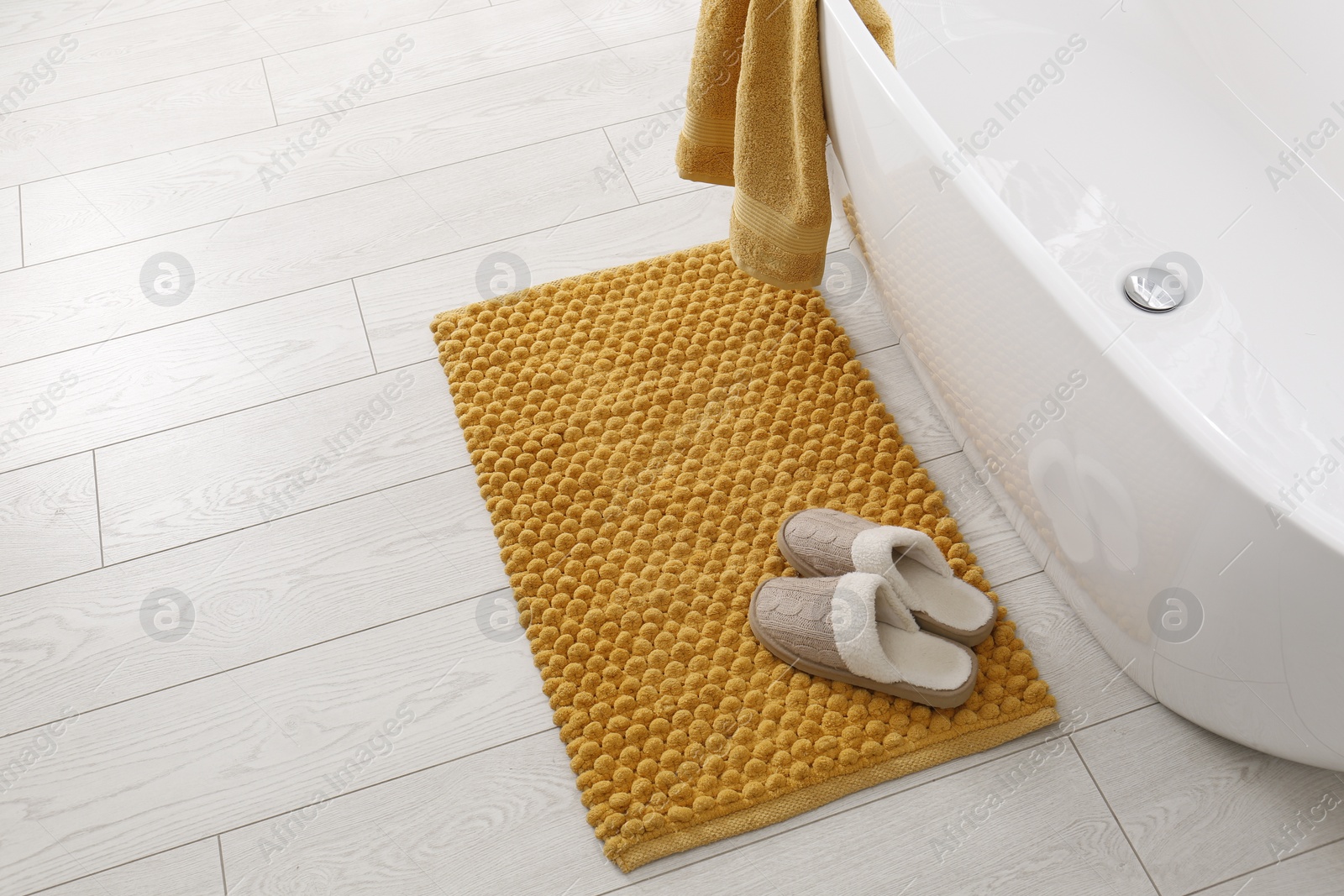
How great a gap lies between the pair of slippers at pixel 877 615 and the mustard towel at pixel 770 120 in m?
0.35

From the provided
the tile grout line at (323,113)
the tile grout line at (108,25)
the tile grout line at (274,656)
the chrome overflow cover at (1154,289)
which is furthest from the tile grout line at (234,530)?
the tile grout line at (108,25)

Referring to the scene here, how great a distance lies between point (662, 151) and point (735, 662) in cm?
94

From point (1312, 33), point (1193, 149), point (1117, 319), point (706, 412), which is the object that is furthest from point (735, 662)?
point (1312, 33)

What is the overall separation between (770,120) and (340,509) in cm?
77

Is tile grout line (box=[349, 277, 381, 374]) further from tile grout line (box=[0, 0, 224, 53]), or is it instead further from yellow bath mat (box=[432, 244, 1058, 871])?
tile grout line (box=[0, 0, 224, 53])

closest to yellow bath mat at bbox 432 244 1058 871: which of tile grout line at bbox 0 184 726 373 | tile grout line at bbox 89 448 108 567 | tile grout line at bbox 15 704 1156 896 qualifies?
tile grout line at bbox 15 704 1156 896

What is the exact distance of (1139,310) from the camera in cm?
146

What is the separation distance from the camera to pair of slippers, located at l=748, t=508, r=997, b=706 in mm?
1206

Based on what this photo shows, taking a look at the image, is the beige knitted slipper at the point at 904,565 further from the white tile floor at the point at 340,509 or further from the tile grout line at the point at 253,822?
the tile grout line at the point at 253,822

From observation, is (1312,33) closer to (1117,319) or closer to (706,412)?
(1117,319)

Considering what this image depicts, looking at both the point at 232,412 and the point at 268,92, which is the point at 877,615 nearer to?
the point at 232,412

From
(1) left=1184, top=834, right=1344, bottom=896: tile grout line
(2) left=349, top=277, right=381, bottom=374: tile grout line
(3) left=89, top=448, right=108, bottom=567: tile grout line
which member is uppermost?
(1) left=1184, top=834, right=1344, bottom=896: tile grout line

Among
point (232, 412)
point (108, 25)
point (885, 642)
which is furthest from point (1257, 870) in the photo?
point (108, 25)

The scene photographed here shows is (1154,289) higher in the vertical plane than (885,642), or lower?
higher
